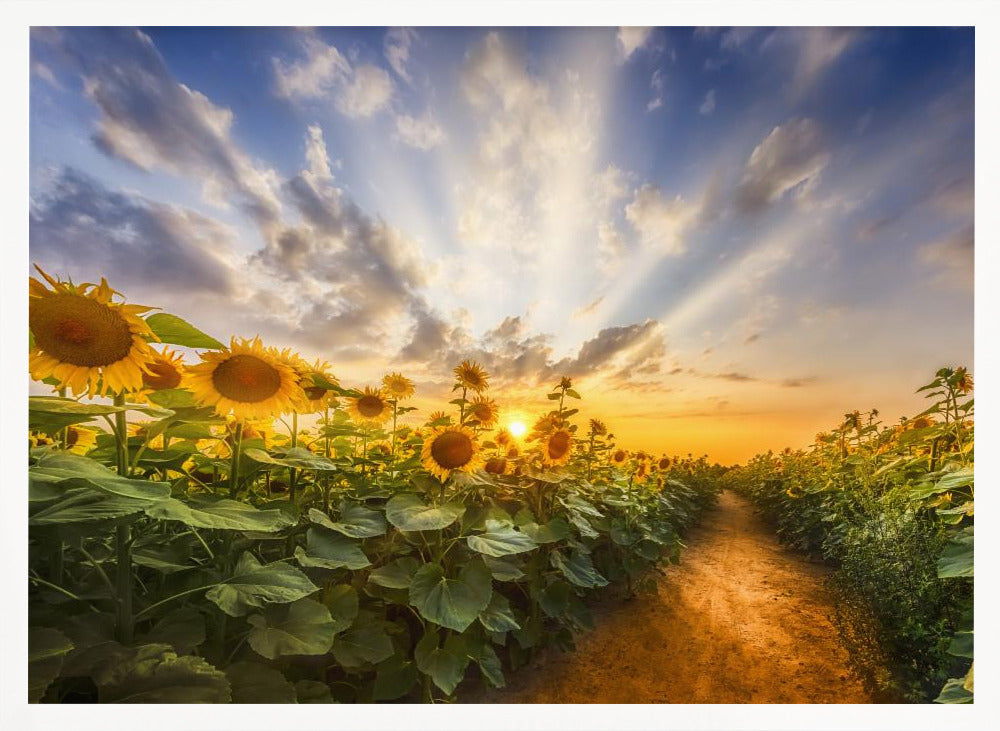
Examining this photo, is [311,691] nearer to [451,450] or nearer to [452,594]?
[452,594]

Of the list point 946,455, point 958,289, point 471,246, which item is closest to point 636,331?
point 471,246

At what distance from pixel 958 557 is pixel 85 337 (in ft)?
8.05

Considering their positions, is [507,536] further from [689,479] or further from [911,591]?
[689,479]

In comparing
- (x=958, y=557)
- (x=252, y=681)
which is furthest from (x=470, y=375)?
(x=958, y=557)

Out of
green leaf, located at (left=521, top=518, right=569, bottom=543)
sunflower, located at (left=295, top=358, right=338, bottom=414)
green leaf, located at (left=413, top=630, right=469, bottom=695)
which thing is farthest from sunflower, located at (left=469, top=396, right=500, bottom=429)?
green leaf, located at (left=413, top=630, right=469, bottom=695)

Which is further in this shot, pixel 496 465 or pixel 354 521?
pixel 496 465

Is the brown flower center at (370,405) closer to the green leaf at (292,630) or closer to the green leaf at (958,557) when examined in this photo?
the green leaf at (292,630)
